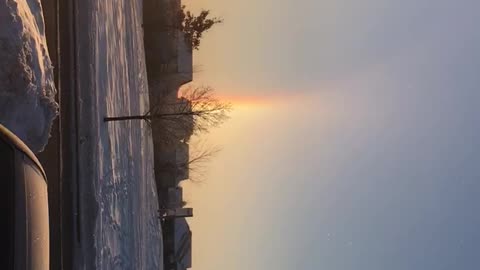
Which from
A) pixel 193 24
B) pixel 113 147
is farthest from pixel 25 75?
pixel 193 24

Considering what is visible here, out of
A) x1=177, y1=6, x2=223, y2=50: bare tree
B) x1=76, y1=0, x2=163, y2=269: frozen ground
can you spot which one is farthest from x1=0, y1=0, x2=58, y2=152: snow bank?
x1=177, y1=6, x2=223, y2=50: bare tree

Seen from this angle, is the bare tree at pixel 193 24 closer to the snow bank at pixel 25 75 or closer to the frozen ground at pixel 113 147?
the frozen ground at pixel 113 147

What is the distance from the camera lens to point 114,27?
1426 centimetres

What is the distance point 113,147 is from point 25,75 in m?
5.63

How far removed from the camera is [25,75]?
6.99 metres

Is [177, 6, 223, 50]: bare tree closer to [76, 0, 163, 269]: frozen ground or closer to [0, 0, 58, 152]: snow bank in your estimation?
[76, 0, 163, 269]: frozen ground

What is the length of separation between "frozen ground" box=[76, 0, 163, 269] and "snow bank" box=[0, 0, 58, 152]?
7.87 feet

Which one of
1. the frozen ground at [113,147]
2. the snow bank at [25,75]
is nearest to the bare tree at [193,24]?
the frozen ground at [113,147]

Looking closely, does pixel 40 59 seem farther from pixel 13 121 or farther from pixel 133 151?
pixel 133 151

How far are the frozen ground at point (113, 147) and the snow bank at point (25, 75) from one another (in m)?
2.40

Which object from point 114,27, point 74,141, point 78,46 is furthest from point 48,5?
point 114,27

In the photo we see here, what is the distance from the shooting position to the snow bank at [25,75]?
6680mm

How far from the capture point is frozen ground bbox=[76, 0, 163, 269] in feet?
34.0

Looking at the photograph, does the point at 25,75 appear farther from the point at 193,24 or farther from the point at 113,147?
the point at 193,24
